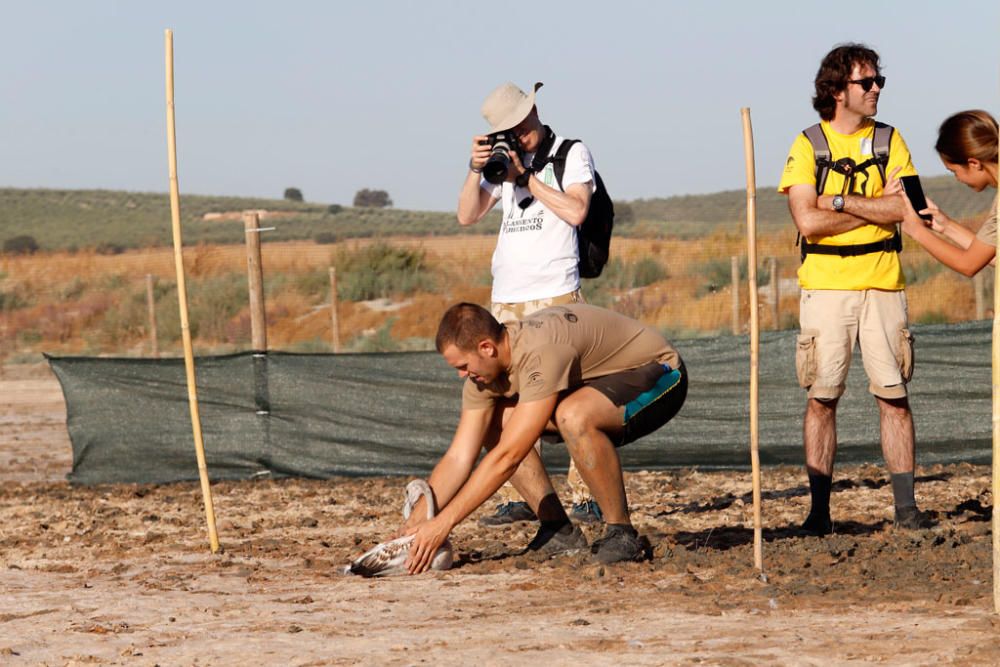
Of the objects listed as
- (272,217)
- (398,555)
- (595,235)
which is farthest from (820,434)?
(272,217)

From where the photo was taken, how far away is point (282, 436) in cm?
979

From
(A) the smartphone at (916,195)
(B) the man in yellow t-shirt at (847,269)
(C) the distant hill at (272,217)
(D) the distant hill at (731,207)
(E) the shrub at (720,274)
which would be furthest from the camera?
(C) the distant hill at (272,217)

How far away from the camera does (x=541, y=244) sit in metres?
7.08

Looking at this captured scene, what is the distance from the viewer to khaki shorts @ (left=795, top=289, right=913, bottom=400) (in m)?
6.59

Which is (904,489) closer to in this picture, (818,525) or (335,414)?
(818,525)

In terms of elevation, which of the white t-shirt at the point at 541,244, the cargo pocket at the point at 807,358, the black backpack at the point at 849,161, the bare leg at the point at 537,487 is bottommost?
the bare leg at the point at 537,487

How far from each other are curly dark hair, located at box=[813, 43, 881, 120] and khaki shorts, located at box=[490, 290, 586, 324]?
138 cm

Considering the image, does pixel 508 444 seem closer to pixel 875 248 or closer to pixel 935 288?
pixel 875 248

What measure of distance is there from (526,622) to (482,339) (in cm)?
112

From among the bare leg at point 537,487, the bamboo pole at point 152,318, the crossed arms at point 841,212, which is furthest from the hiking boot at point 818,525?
the bamboo pole at point 152,318

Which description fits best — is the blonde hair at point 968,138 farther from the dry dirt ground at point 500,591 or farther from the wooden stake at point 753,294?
the dry dirt ground at point 500,591

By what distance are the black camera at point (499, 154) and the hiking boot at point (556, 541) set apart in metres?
1.68

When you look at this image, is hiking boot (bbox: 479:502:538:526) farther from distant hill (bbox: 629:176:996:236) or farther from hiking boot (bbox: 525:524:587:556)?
distant hill (bbox: 629:176:996:236)

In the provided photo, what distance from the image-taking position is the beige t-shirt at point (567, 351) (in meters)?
5.75
